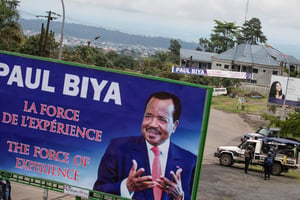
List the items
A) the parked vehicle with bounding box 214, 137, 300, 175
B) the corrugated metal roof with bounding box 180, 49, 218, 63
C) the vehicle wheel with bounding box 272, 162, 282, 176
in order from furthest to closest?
1. the corrugated metal roof with bounding box 180, 49, 218, 63
2. the vehicle wheel with bounding box 272, 162, 282, 176
3. the parked vehicle with bounding box 214, 137, 300, 175

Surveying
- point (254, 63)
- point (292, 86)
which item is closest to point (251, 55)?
point (254, 63)

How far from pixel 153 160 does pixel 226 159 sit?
1716 centimetres

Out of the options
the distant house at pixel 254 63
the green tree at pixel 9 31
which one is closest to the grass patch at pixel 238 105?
the distant house at pixel 254 63

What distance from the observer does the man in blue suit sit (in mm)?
9414

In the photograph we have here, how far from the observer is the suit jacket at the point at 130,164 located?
371 inches

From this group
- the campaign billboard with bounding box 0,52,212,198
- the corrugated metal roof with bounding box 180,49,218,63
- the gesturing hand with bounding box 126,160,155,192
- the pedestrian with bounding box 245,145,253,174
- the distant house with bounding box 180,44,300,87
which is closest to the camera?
the campaign billboard with bounding box 0,52,212,198

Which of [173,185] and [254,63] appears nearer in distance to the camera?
[173,185]

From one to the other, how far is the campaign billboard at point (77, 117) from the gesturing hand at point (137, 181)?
166 mm

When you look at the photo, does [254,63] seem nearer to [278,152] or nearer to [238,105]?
[238,105]

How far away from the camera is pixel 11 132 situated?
10.3 m

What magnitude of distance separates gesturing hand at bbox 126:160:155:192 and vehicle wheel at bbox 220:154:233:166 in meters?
16.9

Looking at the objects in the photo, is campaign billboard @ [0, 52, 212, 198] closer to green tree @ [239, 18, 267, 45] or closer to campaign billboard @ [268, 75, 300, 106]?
campaign billboard @ [268, 75, 300, 106]

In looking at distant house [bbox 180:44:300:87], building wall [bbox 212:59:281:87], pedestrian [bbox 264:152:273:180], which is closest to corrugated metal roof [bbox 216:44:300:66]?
distant house [bbox 180:44:300:87]

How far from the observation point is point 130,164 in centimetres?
975
